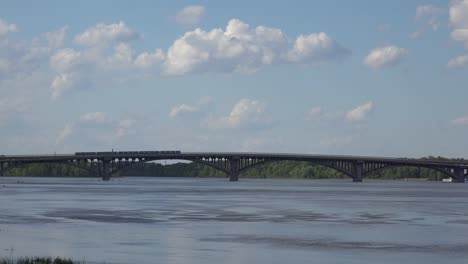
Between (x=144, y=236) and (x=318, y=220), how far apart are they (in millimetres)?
17641

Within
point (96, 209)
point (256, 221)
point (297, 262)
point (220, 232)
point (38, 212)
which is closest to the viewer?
point (297, 262)

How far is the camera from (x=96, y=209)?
2936 inches

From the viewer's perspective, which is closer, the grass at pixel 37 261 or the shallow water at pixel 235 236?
the grass at pixel 37 261

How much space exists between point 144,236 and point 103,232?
10.9 ft

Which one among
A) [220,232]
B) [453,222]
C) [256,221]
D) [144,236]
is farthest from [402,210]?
[144,236]

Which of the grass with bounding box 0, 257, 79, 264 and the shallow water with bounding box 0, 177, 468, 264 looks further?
the shallow water with bounding box 0, 177, 468, 264

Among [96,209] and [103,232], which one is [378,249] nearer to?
[103,232]

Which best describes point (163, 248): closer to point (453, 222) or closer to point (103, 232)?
point (103, 232)

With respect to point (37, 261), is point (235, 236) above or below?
above

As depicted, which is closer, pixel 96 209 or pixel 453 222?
pixel 453 222

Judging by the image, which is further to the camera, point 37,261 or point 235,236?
point 235,236

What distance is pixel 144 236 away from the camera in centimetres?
4728

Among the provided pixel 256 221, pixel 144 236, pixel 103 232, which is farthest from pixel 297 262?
pixel 256 221

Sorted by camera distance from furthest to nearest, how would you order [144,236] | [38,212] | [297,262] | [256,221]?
[38,212]
[256,221]
[144,236]
[297,262]
